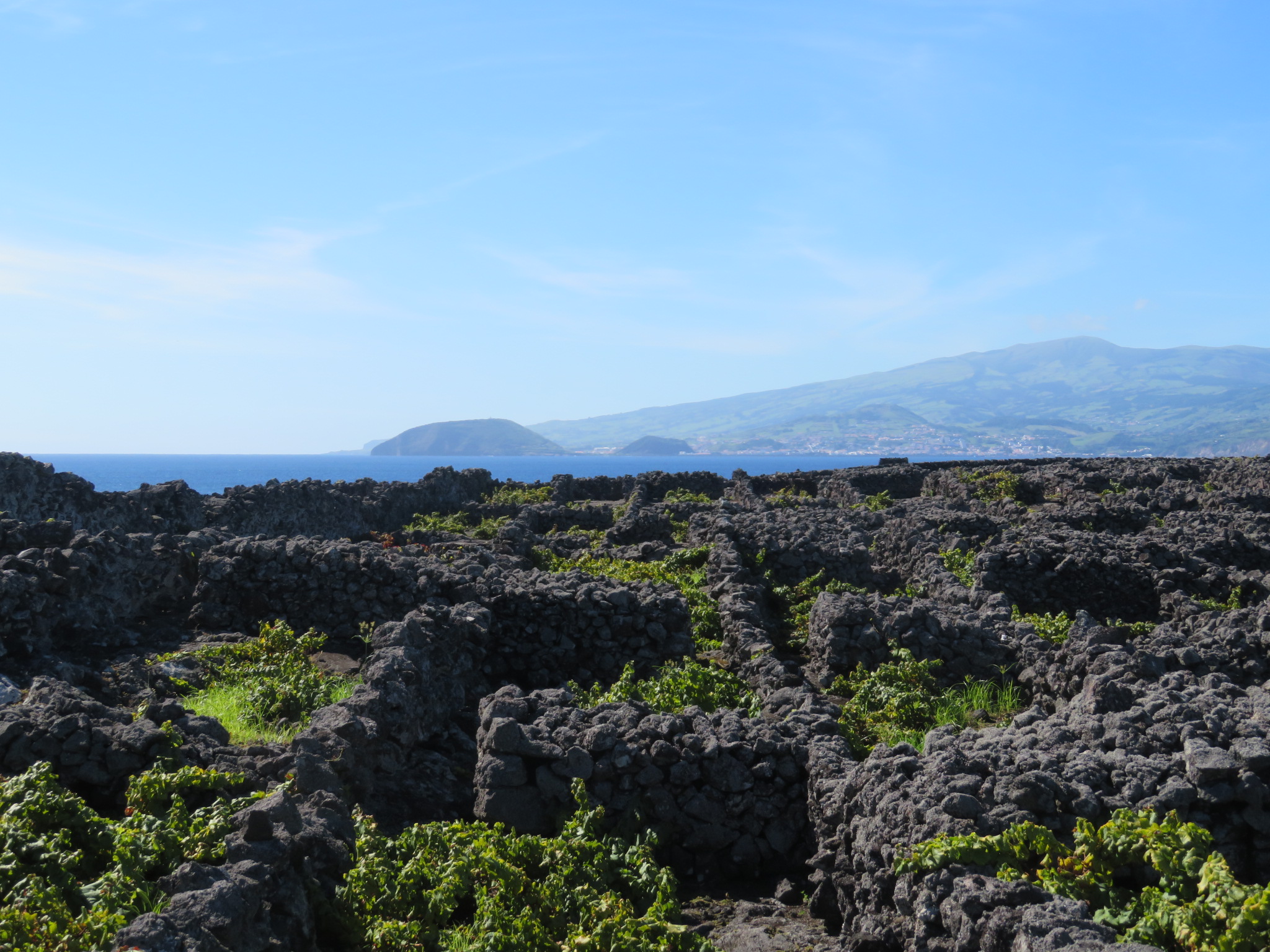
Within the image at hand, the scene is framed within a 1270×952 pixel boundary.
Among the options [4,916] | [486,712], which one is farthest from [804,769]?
[4,916]

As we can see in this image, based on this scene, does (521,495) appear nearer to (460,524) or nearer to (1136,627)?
(460,524)

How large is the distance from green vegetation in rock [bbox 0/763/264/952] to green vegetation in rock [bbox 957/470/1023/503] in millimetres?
32577

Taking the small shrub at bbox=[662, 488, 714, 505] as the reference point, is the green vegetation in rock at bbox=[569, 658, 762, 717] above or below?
below

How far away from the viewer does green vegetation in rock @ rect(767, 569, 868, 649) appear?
1573 cm

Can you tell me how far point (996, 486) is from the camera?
3625 cm

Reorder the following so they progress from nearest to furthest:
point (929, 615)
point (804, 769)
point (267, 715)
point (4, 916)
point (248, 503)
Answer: point (4, 916) < point (804, 769) < point (267, 715) < point (929, 615) < point (248, 503)

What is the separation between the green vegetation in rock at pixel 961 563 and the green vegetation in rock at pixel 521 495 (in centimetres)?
2046

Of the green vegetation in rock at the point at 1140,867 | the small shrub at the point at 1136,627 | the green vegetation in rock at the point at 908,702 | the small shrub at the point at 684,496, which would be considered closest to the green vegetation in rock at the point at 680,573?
the green vegetation in rock at the point at 908,702

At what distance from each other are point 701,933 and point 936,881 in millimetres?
2185

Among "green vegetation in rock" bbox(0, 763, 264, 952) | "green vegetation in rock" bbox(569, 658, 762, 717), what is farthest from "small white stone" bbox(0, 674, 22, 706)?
"green vegetation in rock" bbox(569, 658, 762, 717)

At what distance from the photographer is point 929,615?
1298cm

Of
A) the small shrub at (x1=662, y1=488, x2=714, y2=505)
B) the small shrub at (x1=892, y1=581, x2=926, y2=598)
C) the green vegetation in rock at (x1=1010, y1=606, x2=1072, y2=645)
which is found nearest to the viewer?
the green vegetation in rock at (x1=1010, y1=606, x2=1072, y2=645)

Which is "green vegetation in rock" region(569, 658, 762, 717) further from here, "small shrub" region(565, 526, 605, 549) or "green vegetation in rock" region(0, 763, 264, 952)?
"small shrub" region(565, 526, 605, 549)

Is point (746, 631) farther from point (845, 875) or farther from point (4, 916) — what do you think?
point (4, 916)
